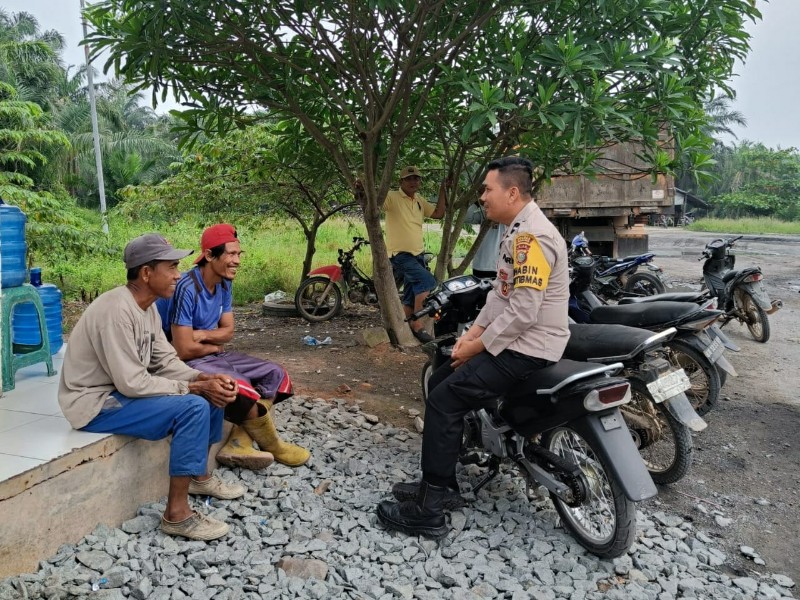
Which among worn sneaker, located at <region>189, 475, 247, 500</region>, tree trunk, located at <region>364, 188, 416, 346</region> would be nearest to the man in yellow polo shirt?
tree trunk, located at <region>364, 188, 416, 346</region>

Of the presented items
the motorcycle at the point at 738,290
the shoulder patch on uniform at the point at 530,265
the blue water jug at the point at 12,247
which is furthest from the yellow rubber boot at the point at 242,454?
the motorcycle at the point at 738,290

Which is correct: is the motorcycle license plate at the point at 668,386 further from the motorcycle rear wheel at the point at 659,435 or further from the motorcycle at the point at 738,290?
the motorcycle at the point at 738,290

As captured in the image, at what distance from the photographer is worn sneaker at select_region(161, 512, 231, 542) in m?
2.82

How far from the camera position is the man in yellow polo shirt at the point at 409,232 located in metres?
6.40

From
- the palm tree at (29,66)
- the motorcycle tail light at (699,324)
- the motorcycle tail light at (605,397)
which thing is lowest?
the motorcycle tail light at (605,397)

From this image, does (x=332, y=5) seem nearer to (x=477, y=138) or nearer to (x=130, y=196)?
(x=477, y=138)

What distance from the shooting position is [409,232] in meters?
6.46

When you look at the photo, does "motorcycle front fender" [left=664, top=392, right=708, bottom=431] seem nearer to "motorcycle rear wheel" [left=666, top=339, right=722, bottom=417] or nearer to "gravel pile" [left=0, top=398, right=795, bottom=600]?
"gravel pile" [left=0, top=398, right=795, bottom=600]

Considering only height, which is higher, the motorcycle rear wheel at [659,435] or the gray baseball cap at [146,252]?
the gray baseball cap at [146,252]

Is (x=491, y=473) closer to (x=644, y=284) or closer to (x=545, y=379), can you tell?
(x=545, y=379)

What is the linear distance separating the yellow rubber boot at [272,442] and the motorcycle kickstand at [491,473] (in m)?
1.04

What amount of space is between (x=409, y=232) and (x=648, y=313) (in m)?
2.73

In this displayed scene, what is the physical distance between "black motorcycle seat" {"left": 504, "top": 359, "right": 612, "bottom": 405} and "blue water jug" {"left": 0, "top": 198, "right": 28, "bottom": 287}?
9.97ft

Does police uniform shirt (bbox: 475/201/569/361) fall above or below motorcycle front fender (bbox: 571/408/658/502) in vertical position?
above
